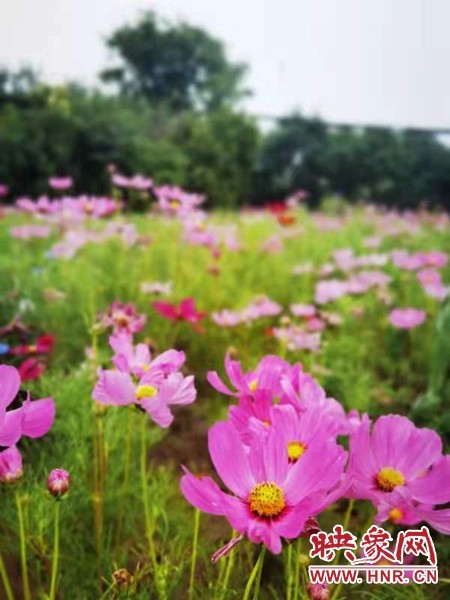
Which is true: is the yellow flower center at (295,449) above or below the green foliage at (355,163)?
above

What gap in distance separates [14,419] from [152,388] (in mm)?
115

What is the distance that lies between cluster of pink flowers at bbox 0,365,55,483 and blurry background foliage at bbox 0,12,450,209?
3.90 metres

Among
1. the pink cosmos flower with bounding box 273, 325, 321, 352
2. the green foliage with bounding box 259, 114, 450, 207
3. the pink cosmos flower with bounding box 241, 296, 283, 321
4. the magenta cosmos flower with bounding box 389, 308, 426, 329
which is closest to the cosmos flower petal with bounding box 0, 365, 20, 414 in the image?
the pink cosmos flower with bounding box 273, 325, 321, 352

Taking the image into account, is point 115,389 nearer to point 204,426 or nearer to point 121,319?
point 121,319

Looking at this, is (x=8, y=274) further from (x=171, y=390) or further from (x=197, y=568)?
(x=171, y=390)

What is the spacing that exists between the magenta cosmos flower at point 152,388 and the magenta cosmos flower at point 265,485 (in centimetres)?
7

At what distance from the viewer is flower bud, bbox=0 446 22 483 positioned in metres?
0.42

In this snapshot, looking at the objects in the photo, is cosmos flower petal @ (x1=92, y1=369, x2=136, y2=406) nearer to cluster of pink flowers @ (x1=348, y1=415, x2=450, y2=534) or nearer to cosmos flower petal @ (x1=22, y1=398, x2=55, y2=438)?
cosmos flower petal @ (x1=22, y1=398, x2=55, y2=438)

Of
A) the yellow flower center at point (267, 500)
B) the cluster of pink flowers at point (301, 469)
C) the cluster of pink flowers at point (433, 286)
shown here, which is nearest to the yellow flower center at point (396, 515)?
the cluster of pink flowers at point (301, 469)

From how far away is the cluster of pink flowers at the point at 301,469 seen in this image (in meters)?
0.32

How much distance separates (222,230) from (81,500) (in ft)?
5.55

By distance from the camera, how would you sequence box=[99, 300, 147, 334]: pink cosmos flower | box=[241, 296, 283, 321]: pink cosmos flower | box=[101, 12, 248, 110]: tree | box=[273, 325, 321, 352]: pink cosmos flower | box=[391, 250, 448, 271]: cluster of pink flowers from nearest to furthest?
box=[99, 300, 147, 334]: pink cosmos flower
box=[273, 325, 321, 352]: pink cosmos flower
box=[241, 296, 283, 321]: pink cosmos flower
box=[391, 250, 448, 271]: cluster of pink flowers
box=[101, 12, 248, 110]: tree

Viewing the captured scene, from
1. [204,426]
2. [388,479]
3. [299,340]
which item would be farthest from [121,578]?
[204,426]

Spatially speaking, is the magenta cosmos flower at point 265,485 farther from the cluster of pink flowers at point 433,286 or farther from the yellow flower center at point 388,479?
the cluster of pink flowers at point 433,286
